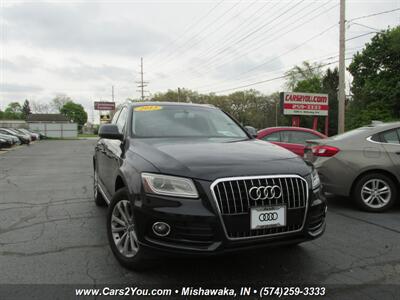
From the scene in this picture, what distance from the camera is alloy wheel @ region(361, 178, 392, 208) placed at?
5781mm

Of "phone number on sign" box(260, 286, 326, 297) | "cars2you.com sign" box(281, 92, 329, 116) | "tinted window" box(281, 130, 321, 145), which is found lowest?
"phone number on sign" box(260, 286, 326, 297)

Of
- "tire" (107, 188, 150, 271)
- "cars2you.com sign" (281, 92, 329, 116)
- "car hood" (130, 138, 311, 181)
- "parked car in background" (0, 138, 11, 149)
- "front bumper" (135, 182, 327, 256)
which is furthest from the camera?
"parked car in background" (0, 138, 11, 149)

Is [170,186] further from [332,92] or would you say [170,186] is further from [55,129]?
[55,129]

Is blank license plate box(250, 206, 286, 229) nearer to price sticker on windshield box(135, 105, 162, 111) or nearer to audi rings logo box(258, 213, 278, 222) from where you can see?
audi rings logo box(258, 213, 278, 222)

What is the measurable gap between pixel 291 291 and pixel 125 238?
1.56 meters

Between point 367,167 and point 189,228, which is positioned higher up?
point 367,167

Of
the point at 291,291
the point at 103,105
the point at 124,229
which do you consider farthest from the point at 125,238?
the point at 103,105

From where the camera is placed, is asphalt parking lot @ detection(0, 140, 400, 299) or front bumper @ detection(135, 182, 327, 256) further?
asphalt parking lot @ detection(0, 140, 400, 299)

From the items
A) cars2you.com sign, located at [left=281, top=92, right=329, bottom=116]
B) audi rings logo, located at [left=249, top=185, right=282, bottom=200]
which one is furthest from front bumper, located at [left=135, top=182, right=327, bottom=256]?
cars2you.com sign, located at [left=281, top=92, right=329, bottom=116]

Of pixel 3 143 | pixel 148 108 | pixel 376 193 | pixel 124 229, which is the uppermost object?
pixel 148 108

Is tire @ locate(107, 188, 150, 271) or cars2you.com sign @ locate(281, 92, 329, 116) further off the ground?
cars2you.com sign @ locate(281, 92, 329, 116)

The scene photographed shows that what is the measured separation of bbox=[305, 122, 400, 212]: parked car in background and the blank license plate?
329cm

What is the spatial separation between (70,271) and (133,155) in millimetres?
1245

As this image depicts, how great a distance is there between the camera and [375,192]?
581 centimetres
